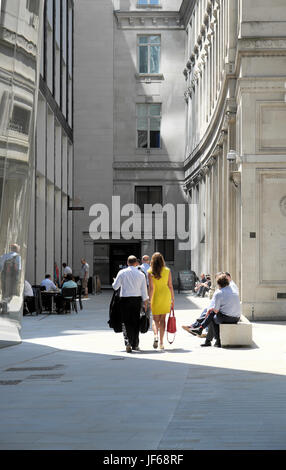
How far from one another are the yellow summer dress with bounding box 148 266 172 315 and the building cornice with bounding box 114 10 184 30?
39.5 meters

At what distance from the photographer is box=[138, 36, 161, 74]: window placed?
54375 mm

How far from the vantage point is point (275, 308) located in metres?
25.3

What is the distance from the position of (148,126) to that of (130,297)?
1530 inches

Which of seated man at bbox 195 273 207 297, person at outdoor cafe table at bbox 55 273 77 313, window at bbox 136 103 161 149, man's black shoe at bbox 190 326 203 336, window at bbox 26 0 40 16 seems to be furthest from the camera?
window at bbox 136 103 161 149

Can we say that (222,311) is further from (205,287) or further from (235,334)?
(205,287)

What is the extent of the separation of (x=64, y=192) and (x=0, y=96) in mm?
28899

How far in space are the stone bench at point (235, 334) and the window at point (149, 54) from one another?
39.6 m

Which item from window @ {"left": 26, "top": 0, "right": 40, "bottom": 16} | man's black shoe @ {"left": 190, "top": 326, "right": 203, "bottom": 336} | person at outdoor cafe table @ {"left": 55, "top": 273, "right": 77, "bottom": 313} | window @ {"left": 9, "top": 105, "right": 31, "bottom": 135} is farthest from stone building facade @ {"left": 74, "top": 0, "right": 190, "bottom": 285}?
window @ {"left": 9, "top": 105, "right": 31, "bottom": 135}

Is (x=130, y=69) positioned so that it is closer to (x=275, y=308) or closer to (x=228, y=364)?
(x=275, y=308)

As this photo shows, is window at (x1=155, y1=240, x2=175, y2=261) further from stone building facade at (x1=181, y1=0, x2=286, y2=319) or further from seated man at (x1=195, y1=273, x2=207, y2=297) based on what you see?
stone building facade at (x1=181, y1=0, x2=286, y2=319)

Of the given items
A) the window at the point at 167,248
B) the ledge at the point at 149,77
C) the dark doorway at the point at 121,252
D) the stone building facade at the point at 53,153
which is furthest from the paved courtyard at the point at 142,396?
the ledge at the point at 149,77

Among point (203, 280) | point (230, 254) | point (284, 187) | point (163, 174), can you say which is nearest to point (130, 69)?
point (163, 174)

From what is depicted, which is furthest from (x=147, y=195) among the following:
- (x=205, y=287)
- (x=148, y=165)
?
(x=205, y=287)

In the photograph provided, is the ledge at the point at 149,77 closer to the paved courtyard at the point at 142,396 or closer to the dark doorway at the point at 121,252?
the dark doorway at the point at 121,252
